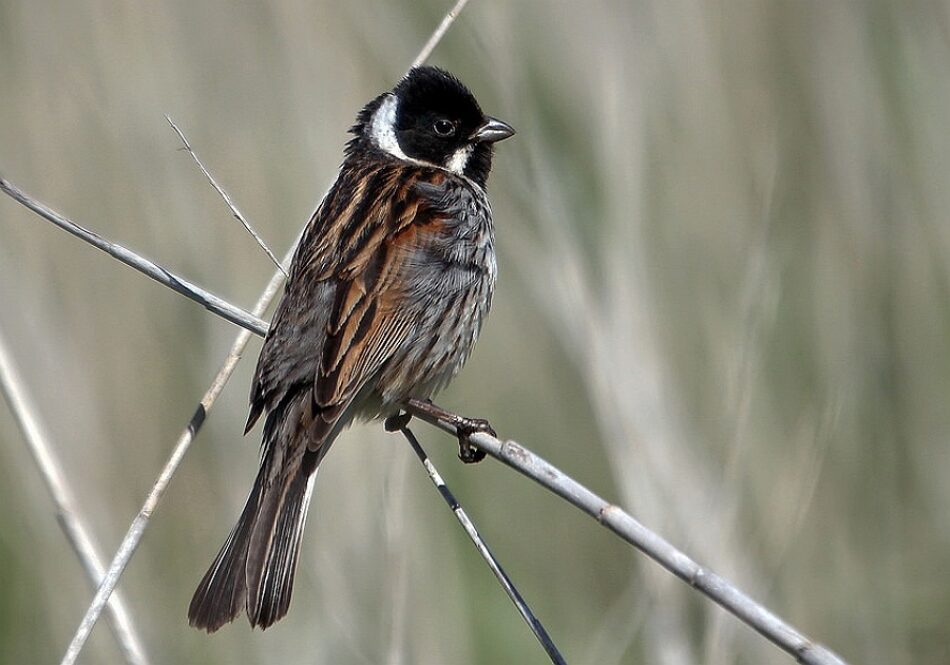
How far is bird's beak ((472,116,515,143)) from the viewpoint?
3.67 metres

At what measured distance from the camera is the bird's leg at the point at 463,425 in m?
2.96

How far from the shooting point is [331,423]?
→ 2859mm

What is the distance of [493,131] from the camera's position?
12.1 feet

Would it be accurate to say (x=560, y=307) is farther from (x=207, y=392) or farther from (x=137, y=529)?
(x=137, y=529)

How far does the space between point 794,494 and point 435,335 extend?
3.29 feet

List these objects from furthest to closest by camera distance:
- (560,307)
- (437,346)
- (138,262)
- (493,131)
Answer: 1. (493,131)
2. (560,307)
3. (437,346)
4. (138,262)

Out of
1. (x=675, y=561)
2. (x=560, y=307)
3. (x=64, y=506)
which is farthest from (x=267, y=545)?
(x=560, y=307)

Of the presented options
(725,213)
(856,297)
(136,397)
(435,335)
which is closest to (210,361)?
(136,397)

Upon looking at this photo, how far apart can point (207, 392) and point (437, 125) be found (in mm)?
1310

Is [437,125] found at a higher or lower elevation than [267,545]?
higher

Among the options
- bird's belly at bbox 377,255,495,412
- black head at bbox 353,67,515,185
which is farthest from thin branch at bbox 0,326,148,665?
black head at bbox 353,67,515,185

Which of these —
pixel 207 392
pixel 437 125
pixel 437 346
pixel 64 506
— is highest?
pixel 437 125

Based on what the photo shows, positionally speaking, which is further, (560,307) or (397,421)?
(560,307)

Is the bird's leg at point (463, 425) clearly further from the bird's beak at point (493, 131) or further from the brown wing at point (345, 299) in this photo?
the bird's beak at point (493, 131)
